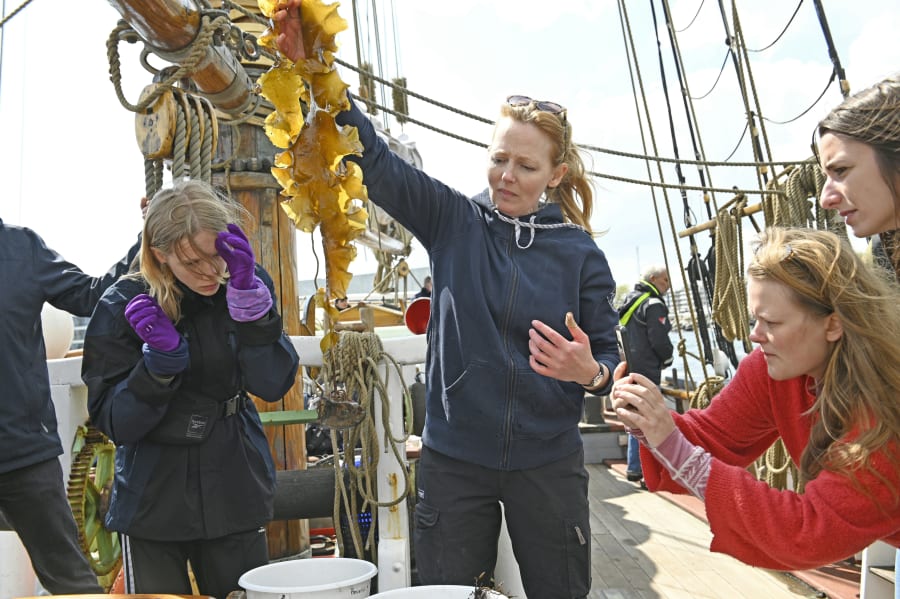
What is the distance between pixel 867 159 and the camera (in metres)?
1.56

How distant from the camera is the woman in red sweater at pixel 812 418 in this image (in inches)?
49.3

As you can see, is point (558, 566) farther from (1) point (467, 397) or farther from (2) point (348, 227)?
(2) point (348, 227)

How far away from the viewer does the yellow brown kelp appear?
4.38 ft

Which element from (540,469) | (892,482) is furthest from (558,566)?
(892,482)

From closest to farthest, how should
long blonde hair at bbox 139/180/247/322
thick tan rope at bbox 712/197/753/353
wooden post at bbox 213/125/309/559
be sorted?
long blonde hair at bbox 139/180/247/322 → wooden post at bbox 213/125/309/559 → thick tan rope at bbox 712/197/753/353

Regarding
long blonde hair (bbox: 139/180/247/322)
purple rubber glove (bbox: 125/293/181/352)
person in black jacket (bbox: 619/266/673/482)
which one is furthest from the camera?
person in black jacket (bbox: 619/266/673/482)

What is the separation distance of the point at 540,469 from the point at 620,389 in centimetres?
45

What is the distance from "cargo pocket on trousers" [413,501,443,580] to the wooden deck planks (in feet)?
5.62

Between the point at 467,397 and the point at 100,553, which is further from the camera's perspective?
the point at 100,553

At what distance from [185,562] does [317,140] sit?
3.74 ft

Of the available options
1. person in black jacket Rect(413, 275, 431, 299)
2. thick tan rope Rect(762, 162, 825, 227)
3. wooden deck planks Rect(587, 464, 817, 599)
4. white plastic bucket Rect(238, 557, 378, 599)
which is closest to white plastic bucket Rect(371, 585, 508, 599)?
white plastic bucket Rect(238, 557, 378, 599)

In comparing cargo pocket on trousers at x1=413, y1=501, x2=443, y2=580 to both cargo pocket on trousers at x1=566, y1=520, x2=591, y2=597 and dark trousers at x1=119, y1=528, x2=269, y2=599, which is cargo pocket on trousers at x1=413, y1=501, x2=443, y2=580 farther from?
dark trousers at x1=119, y1=528, x2=269, y2=599

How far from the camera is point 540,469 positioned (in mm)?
1763

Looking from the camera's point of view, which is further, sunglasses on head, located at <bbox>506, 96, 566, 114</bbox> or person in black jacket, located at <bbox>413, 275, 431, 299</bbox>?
person in black jacket, located at <bbox>413, 275, 431, 299</bbox>
